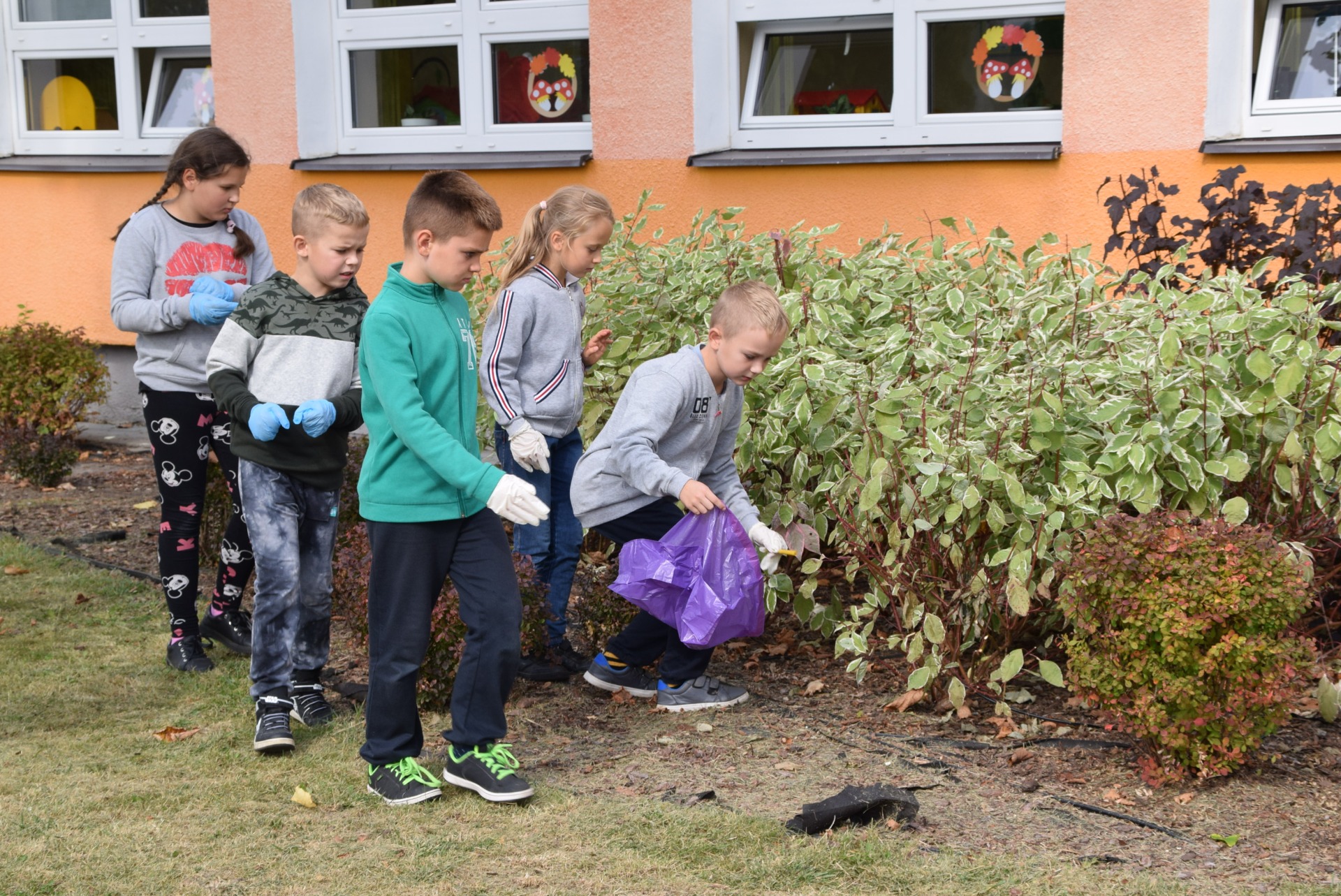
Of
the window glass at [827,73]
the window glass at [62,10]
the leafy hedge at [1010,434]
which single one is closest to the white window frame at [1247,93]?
the window glass at [827,73]

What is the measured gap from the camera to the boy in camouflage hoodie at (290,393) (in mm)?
3713

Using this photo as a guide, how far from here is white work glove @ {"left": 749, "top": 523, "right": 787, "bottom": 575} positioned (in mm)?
3869

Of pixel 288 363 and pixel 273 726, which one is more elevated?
pixel 288 363

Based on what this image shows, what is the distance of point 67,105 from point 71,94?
87 mm

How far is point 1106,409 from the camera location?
361 cm

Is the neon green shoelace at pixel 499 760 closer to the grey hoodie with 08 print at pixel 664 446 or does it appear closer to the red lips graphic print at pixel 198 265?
the grey hoodie with 08 print at pixel 664 446

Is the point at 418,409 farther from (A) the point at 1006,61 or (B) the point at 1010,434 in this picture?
(A) the point at 1006,61

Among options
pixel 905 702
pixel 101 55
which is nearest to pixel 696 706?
pixel 905 702

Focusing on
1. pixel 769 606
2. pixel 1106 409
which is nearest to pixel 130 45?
pixel 769 606

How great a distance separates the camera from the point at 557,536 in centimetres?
447

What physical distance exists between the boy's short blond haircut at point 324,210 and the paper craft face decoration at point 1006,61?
4.08 m

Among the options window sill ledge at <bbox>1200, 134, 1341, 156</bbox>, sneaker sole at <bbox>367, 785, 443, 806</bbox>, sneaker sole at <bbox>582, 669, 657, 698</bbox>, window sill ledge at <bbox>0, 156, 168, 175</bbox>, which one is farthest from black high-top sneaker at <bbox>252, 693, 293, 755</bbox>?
window sill ledge at <bbox>0, 156, 168, 175</bbox>

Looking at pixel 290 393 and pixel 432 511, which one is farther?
pixel 290 393

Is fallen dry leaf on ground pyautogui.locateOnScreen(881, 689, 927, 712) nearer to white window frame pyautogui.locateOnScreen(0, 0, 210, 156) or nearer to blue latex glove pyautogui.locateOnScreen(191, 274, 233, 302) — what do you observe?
blue latex glove pyautogui.locateOnScreen(191, 274, 233, 302)
